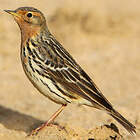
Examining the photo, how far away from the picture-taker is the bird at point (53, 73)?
Answer: 829 cm

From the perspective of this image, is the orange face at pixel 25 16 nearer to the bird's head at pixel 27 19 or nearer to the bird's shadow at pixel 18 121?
the bird's head at pixel 27 19

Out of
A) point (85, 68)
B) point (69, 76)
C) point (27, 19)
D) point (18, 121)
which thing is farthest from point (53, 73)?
point (85, 68)

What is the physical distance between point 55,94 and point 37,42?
3.45 ft

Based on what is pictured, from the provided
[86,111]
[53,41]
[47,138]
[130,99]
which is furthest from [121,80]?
[47,138]

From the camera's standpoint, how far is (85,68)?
14.0 meters

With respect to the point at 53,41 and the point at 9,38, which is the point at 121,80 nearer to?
the point at 9,38

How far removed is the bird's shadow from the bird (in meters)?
0.73

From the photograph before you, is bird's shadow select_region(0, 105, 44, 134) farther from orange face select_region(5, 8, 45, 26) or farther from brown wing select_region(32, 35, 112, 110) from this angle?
orange face select_region(5, 8, 45, 26)

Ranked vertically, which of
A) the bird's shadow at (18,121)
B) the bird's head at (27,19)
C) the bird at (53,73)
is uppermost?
the bird's head at (27,19)

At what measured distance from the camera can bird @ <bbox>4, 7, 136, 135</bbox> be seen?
8289mm

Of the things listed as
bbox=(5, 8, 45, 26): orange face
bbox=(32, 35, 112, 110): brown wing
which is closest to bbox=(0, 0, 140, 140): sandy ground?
bbox=(32, 35, 112, 110): brown wing

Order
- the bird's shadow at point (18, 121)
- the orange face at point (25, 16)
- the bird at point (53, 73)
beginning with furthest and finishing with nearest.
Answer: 1. the bird's shadow at point (18, 121)
2. the orange face at point (25, 16)
3. the bird at point (53, 73)

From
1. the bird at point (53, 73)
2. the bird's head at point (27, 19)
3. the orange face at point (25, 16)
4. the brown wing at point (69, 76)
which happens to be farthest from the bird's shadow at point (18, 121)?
the orange face at point (25, 16)

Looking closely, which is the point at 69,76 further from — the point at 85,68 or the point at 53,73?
the point at 85,68
